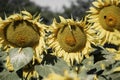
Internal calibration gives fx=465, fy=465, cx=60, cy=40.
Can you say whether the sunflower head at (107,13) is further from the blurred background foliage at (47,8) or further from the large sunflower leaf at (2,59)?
the blurred background foliage at (47,8)

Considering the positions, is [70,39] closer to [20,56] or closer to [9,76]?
[20,56]

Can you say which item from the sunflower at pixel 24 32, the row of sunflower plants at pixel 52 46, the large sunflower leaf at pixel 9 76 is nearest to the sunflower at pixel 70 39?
the row of sunflower plants at pixel 52 46

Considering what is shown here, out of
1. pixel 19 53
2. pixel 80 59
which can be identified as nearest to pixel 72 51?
pixel 80 59

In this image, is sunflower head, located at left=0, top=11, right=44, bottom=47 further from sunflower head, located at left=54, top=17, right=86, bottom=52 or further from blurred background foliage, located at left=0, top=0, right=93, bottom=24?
blurred background foliage, located at left=0, top=0, right=93, bottom=24

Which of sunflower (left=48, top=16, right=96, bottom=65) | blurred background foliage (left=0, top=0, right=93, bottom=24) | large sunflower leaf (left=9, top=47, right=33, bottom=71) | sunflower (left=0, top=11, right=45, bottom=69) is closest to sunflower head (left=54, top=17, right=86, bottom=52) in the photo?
sunflower (left=48, top=16, right=96, bottom=65)

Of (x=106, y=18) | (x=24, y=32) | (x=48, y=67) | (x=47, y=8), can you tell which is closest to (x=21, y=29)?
(x=24, y=32)

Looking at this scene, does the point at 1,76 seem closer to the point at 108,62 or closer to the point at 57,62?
the point at 57,62

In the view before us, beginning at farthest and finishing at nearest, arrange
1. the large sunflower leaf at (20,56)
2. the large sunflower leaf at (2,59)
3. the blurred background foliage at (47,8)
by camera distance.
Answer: the blurred background foliage at (47,8)
the large sunflower leaf at (2,59)
the large sunflower leaf at (20,56)
